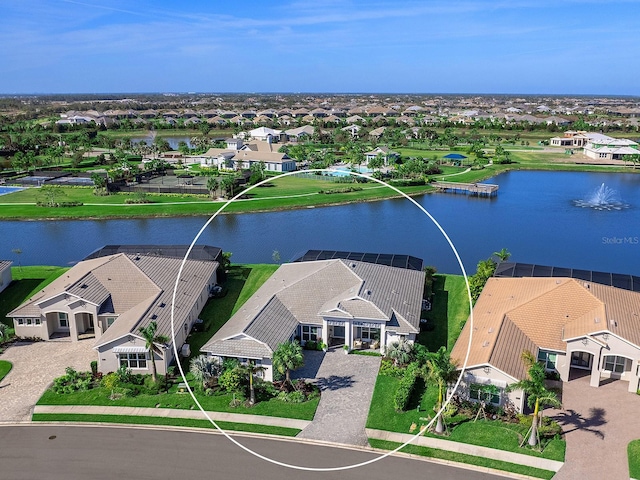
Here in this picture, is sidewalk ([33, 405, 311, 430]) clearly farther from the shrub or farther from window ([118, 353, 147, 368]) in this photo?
the shrub

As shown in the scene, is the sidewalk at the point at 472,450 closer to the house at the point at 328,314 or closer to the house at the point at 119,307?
the house at the point at 328,314

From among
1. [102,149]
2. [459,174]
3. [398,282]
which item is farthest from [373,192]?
[102,149]

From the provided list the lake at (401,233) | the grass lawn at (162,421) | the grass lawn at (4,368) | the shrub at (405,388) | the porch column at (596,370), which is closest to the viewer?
the grass lawn at (162,421)

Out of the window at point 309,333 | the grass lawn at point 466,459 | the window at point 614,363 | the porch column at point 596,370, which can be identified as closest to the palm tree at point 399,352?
the window at point 309,333

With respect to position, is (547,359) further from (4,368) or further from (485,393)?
(4,368)

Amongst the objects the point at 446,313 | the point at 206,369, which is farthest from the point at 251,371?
the point at 446,313

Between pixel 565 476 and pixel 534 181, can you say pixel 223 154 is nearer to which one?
pixel 534 181

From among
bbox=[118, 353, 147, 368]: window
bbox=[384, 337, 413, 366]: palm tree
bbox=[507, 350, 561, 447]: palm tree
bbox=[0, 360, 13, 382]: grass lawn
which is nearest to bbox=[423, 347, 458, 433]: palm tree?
bbox=[507, 350, 561, 447]: palm tree
